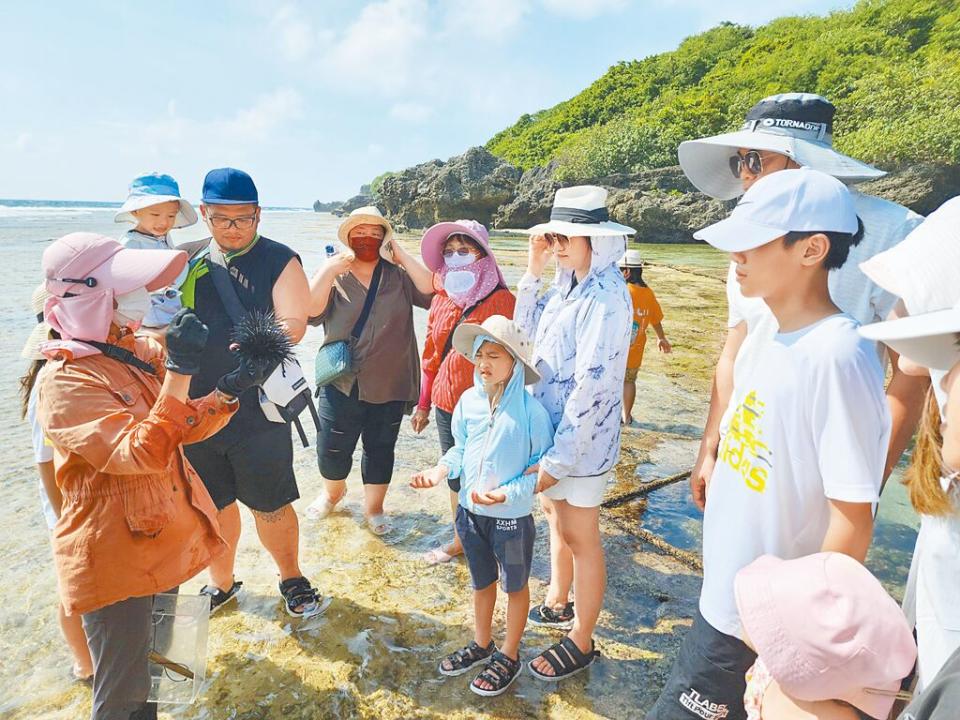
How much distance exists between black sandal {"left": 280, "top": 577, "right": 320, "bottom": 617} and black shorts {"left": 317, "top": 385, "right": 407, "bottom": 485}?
867mm

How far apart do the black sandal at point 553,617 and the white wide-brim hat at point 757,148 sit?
2.22 metres

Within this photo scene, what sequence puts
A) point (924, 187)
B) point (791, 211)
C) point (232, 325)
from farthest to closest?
point (924, 187), point (232, 325), point (791, 211)

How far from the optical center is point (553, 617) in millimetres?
2824

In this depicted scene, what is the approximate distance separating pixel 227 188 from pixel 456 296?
1.29 meters

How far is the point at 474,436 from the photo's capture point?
7.80 ft

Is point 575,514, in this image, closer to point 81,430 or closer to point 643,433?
point 81,430

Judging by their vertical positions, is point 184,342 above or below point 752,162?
below

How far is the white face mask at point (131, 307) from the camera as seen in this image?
72.7 inches

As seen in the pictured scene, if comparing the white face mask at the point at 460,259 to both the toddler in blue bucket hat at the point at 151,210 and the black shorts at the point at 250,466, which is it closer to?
the black shorts at the point at 250,466

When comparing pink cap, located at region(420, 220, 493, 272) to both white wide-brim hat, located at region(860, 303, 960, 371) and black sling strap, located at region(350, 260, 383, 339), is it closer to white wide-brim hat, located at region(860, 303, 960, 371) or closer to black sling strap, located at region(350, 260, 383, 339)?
black sling strap, located at region(350, 260, 383, 339)

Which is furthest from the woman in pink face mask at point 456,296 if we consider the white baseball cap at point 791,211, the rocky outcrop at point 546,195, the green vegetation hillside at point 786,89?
the green vegetation hillside at point 786,89

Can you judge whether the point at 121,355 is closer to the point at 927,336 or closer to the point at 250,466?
the point at 250,466

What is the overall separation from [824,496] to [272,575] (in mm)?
2931

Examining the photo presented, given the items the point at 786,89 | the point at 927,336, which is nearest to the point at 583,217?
the point at 927,336
